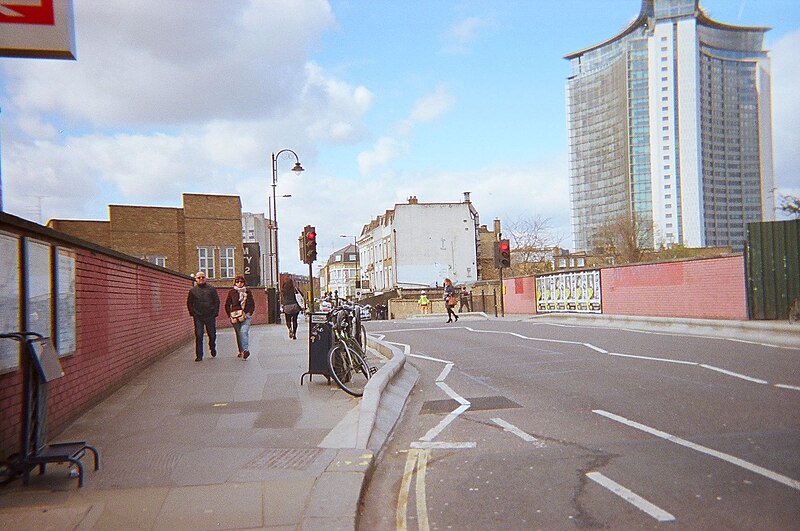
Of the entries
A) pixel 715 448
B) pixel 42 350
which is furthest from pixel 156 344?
pixel 715 448

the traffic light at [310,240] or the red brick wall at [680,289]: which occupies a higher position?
the traffic light at [310,240]

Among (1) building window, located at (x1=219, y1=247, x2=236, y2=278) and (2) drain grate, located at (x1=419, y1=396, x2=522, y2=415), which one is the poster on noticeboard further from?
(1) building window, located at (x1=219, y1=247, x2=236, y2=278)

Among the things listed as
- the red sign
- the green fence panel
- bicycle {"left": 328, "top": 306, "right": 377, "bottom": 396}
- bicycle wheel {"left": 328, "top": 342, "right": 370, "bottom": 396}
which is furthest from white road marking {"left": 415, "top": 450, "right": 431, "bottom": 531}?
the green fence panel

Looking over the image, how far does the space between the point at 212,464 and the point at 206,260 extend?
4559 centimetres

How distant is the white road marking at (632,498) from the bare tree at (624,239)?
153 feet

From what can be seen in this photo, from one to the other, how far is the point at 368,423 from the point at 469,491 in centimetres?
202

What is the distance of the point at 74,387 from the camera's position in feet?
A: 24.4

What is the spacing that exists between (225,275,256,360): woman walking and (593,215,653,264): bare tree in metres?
40.4

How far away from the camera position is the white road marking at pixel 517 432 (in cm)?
629

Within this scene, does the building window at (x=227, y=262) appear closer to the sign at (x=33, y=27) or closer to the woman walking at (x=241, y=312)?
the woman walking at (x=241, y=312)

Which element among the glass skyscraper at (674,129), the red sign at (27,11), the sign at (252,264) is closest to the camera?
the red sign at (27,11)

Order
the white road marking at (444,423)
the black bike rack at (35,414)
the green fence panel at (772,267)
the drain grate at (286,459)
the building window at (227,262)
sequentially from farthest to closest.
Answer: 1. the building window at (227,262)
2. the green fence panel at (772,267)
3. the white road marking at (444,423)
4. the drain grate at (286,459)
5. the black bike rack at (35,414)

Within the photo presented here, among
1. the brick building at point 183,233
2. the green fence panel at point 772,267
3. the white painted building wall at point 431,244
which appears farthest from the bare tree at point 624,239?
the green fence panel at point 772,267

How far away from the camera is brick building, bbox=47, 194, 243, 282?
47531 millimetres
